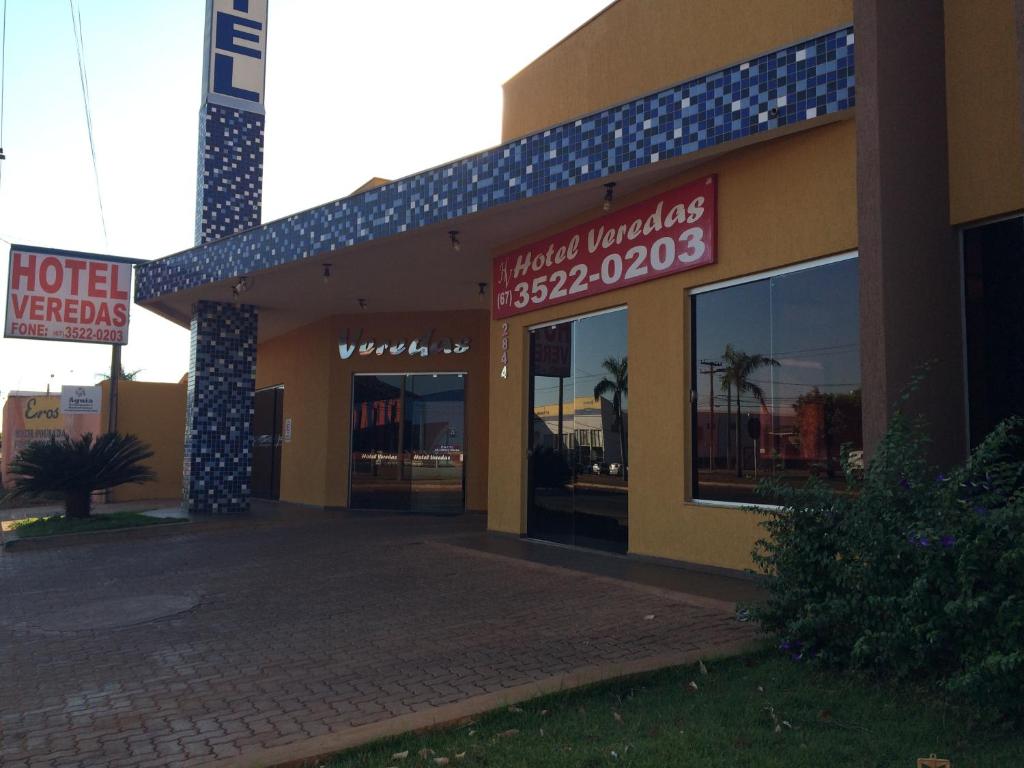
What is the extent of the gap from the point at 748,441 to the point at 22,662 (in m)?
6.23

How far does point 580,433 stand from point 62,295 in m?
10.9

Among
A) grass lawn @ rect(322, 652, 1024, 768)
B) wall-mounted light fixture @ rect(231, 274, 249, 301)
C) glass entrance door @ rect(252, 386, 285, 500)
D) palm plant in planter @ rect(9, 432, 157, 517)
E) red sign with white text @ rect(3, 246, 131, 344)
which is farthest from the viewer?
glass entrance door @ rect(252, 386, 285, 500)

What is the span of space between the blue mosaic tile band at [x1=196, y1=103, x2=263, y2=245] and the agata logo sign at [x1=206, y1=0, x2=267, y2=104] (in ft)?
1.50

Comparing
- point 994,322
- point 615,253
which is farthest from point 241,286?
point 994,322

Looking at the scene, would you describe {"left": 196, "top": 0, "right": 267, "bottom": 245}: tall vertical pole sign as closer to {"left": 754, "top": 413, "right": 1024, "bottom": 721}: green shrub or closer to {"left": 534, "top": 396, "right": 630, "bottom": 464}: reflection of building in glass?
{"left": 534, "top": 396, "right": 630, "bottom": 464}: reflection of building in glass

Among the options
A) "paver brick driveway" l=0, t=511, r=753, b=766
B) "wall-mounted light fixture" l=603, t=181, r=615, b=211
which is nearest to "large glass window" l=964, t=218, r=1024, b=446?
"paver brick driveway" l=0, t=511, r=753, b=766

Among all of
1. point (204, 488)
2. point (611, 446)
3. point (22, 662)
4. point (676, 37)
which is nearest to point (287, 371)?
point (204, 488)

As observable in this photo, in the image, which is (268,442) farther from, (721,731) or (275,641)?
(721,731)

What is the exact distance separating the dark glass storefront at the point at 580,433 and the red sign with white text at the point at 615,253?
0.46 m

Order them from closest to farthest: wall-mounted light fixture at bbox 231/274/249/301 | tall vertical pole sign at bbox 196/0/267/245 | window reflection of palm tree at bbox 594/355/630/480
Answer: window reflection of palm tree at bbox 594/355/630/480, wall-mounted light fixture at bbox 231/274/249/301, tall vertical pole sign at bbox 196/0/267/245

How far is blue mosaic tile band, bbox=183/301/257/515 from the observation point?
1464 cm

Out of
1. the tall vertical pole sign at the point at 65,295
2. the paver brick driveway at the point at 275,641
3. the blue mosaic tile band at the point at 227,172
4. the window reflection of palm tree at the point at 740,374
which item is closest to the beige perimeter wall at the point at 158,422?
the tall vertical pole sign at the point at 65,295

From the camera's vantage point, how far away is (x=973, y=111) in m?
6.50

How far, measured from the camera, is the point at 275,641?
5.98 m
